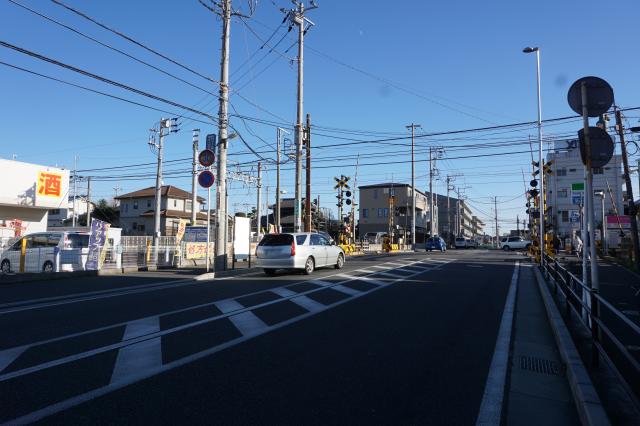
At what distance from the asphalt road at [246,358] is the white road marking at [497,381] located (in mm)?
90

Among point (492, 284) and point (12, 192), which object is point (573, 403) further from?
point (12, 192)

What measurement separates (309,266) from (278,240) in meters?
1.59

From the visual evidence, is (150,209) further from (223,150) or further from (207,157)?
(207,157)

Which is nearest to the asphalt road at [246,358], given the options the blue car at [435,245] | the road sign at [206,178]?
the road sign at [206,178]

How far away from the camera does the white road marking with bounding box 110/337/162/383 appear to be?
5364 millimetres

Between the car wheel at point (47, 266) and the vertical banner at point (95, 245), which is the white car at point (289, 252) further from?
the car wheel at point (47, 266)

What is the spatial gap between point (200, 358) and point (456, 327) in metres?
4.43

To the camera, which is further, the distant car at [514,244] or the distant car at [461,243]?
the distant car at [461,243]

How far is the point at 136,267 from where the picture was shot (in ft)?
66.5

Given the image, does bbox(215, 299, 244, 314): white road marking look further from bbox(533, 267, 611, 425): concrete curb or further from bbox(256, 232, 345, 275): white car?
bbox(256, 232, 345, 275): white car

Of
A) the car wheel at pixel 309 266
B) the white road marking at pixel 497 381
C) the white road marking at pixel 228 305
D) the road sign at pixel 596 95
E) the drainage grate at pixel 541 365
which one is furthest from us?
the car wheel at pixel 309 266

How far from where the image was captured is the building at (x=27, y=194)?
2356 cm

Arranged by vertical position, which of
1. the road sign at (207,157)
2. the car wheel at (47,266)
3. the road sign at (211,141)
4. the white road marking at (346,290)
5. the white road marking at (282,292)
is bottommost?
the white road marking at (282,292)

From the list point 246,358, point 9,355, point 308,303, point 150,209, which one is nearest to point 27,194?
point 308,303
